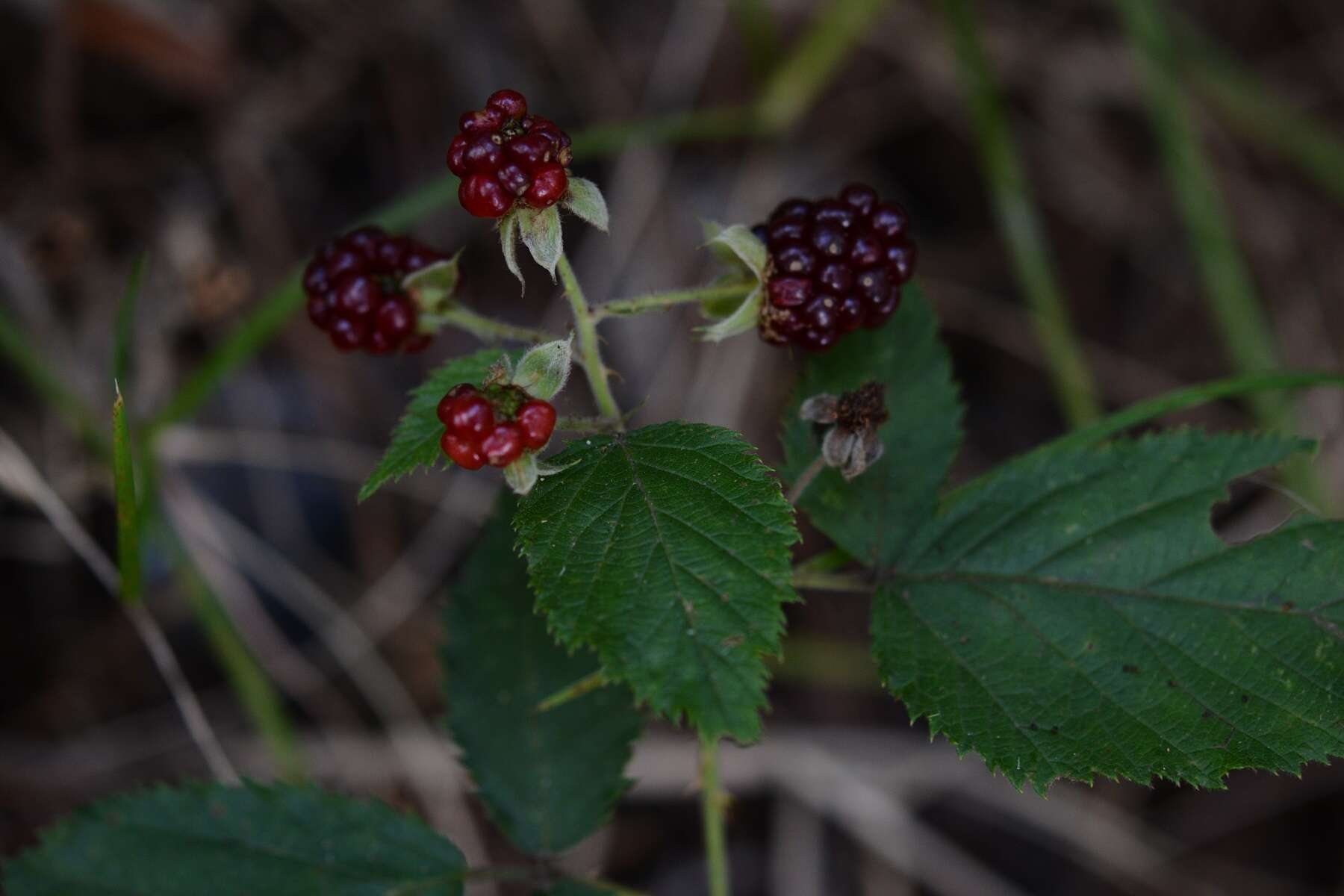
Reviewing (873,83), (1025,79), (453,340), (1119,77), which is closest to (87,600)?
(453,340)

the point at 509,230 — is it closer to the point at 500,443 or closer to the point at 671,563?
the point at 500,443

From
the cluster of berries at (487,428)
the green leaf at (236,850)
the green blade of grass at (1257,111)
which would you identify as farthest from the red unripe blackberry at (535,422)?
the green blade of grass at (1257,111)

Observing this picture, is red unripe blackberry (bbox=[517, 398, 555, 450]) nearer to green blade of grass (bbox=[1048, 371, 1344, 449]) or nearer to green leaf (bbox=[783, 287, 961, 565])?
green leaf (bbox=[783, 287, 961, 565])

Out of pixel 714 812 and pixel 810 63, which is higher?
pixel 810 63

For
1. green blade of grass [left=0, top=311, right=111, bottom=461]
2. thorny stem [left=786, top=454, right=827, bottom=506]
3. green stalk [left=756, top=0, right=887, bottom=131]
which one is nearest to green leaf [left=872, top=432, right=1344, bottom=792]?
thorny stem [left=786, top=454, right=827, bottom=506]

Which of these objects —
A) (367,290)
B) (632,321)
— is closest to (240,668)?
(367,290)

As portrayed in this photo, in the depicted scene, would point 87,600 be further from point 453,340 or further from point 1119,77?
point 1119,77
